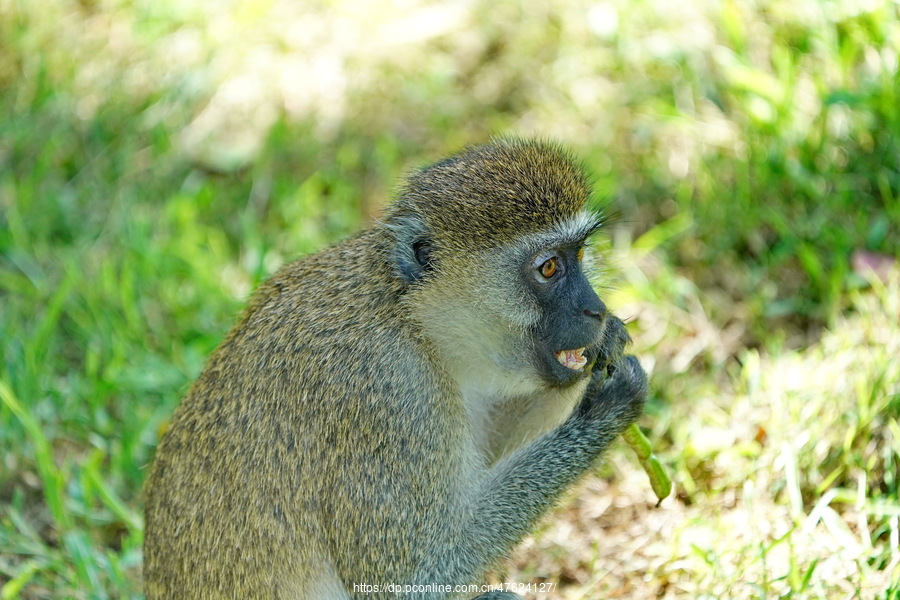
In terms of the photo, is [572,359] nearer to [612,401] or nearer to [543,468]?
[612,401]

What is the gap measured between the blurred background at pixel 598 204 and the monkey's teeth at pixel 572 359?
1.84ft

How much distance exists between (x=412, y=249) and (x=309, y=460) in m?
0.82

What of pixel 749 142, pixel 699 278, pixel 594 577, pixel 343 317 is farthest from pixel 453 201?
pixel 749 142

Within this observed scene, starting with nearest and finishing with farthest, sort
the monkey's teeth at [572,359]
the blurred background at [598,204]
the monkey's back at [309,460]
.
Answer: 1. the monkey's back at [309,460]
2. the monkey's teeth at [572,359]
3. the blurred background at [598,204]

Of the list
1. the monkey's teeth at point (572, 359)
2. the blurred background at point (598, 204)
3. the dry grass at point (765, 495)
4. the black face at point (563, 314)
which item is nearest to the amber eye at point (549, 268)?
the black face at point (563, 314)

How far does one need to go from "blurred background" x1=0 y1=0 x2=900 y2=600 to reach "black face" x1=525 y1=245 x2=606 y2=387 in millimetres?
589

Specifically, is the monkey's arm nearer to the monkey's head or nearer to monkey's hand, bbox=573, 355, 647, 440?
monkey's hand, bbox=573, 355, 647, 440

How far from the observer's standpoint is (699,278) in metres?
5.50

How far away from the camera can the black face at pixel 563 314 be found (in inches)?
139

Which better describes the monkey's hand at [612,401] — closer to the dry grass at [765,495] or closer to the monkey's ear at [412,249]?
the dry grass at [765,495]

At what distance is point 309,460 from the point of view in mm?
3596

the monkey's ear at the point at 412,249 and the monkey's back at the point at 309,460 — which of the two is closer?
the monkey's back at the point at 309,460

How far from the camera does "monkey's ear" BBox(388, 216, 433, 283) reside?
3.69m

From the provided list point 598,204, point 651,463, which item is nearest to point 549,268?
point 598,204
